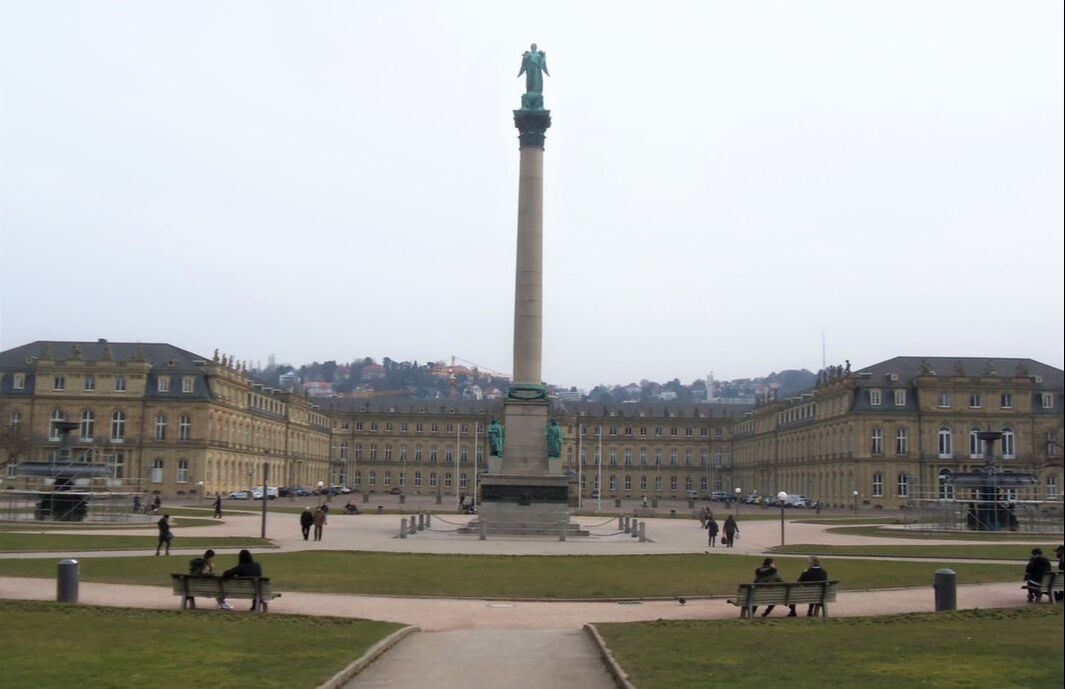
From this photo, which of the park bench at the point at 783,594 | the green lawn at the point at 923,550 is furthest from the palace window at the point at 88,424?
the park bench at the point at 783,594

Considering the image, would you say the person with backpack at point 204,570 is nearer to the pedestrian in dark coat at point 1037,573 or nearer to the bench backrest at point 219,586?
the bench backrest at point 219,586

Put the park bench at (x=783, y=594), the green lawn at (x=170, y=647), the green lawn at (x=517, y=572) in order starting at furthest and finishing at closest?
the green lawn at (x=517, y=572), the park bench at (x=783, y=594), the green lawn at (x=170, y=647)

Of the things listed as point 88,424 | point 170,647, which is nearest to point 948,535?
point 170,647

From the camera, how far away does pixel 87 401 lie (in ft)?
407

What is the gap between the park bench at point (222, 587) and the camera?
23.9 m

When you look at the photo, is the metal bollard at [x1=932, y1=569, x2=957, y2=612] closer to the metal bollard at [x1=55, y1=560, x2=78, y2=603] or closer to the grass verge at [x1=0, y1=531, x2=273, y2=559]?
the metal bollard at [x1=55, y1=560, x2=78, y2=603]

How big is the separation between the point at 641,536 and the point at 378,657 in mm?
38887

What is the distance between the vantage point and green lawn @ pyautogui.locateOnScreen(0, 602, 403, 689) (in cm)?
1595

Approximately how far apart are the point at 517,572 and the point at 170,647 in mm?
17924

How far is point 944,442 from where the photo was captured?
11594cm

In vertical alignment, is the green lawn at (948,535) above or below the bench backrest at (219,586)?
below

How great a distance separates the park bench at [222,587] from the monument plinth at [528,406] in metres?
35.5

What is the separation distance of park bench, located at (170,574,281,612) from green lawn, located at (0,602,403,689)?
838 millimetres

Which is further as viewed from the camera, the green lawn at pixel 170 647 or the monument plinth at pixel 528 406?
the monument plinth at pixel 528 406
